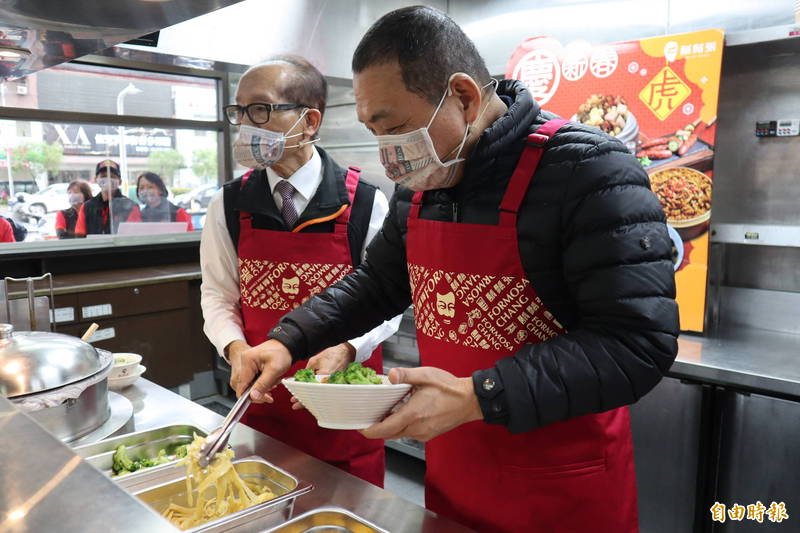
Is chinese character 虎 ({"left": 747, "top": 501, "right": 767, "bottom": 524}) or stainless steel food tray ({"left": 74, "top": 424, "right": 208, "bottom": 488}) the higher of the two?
stainless steel food tray ({"left": 74, "top": 424, "right": 208, "bottom": 488})

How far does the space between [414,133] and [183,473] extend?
94 cm

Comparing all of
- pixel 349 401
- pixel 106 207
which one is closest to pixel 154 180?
pixel 106 207

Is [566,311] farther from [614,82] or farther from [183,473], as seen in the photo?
[614,82]

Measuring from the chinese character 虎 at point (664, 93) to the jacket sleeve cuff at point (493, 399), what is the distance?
2.19m

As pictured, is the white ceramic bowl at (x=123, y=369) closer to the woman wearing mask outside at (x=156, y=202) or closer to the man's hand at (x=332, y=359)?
the man's hand at (x=332, y=359)

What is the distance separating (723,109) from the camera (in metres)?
3.14

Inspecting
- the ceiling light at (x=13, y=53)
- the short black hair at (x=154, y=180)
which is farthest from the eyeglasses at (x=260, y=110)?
the short black hair at (x=154, y=180)

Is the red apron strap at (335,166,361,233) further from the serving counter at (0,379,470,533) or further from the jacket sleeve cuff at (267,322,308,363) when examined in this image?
the serving counter at (0,379,470,533)

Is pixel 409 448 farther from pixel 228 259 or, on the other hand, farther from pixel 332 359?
pixel 332 359

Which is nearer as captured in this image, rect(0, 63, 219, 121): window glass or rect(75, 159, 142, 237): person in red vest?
rect(0, 63, 219, 121): window glass

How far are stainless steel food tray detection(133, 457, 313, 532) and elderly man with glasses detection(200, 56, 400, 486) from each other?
518mm

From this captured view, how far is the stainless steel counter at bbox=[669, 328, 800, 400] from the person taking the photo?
237 cm

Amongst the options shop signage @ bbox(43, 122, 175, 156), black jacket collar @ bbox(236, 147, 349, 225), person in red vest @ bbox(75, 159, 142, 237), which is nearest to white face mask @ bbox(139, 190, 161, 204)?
person in red vest @ bbox(75, 159, 142, 237)

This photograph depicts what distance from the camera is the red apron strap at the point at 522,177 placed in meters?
1.32
